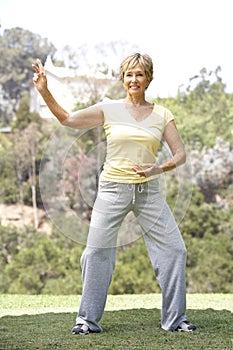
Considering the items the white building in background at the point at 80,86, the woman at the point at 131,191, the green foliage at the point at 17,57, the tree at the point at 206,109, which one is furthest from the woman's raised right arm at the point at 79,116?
the green foliage at the point at 17,57

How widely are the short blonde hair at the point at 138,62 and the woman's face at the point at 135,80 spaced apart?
2 cm

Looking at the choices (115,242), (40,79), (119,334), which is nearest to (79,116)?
(40,79)

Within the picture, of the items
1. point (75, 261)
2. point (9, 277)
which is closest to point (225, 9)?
point (75, 261)

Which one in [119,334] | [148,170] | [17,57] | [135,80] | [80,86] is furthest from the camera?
[17,57]

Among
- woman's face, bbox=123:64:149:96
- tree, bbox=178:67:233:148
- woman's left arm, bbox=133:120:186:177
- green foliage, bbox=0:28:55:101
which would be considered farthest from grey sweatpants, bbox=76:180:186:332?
green foliage, bbox=0:28:55:101

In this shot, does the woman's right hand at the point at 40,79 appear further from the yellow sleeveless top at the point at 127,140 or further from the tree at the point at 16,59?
the tree at the point at 16,59

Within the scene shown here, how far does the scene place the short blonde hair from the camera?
3.10 meters

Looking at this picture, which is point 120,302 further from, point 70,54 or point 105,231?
point 70,54

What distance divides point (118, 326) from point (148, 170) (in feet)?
3.36

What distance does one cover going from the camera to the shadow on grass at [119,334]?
2.90m

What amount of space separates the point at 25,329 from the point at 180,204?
102 centimetres

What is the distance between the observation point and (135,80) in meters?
3.08

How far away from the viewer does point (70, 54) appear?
992cm

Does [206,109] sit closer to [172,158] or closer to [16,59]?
[16,59]
